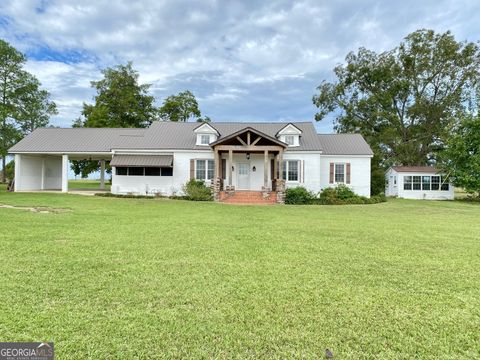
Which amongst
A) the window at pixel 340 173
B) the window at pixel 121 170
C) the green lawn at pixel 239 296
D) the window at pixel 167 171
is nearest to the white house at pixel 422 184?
the window at pixel 340 173

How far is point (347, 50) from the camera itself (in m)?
36.7

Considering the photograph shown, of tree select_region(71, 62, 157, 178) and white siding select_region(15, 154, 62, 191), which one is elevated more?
tree select_region(71, 62, 157, 178)

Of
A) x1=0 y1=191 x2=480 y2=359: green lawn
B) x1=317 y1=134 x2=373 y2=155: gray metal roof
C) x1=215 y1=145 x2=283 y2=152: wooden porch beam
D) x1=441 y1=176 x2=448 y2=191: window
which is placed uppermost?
x1=317 y1=134 x2=373 y2=155: gray metal roof

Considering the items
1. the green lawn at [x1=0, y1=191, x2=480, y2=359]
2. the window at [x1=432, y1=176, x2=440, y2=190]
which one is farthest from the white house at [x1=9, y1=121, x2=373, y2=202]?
the green lawn at [x1=0, y1=191, x2=480, y2=359]

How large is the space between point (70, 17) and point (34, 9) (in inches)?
61.0

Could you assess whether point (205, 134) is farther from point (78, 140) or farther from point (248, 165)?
point (78, 140)

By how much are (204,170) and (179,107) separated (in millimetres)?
19979

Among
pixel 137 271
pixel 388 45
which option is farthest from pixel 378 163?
pixel 137 271

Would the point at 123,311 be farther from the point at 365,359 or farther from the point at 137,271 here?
the point at 365,359

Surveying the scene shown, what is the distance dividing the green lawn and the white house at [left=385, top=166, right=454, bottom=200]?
75.4 ft

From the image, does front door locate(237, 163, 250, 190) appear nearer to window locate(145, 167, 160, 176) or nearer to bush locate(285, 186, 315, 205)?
bush locate(285, 186, 315, 205)

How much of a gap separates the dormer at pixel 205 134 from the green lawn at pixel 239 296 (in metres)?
16.5

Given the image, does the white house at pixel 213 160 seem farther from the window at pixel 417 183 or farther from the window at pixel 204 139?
the window at pixel 417 183

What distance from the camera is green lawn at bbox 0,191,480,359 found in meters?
2.89
